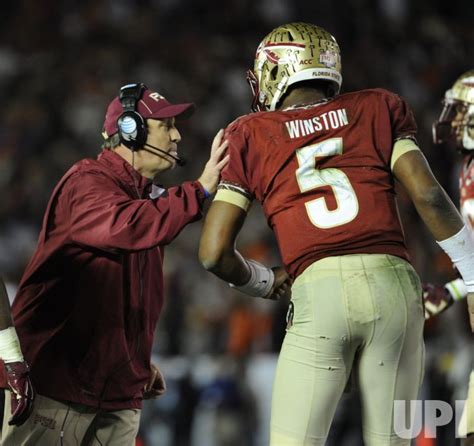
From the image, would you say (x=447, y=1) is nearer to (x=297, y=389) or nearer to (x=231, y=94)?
(x=231, y=94)

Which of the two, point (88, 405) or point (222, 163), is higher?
point (222, 163)

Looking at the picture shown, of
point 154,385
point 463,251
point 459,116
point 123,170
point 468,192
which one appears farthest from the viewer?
point 459,116

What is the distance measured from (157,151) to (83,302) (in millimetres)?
703

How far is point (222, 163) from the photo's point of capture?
3.81 meters

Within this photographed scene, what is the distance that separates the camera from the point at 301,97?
12.1ft

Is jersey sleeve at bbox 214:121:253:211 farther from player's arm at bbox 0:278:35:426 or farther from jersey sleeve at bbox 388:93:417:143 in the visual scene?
player's arm at bbox 0:278:35:426

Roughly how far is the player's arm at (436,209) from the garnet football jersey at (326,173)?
8 cm

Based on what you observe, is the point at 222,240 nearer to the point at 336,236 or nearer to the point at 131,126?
the point at 336,236

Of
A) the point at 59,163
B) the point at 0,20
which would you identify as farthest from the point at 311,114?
the point at 0,20

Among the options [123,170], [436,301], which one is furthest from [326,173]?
[436,301]

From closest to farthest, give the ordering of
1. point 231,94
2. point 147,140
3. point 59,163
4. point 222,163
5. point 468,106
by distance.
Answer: point 222,163, point 147,140, point 468,106, point 59,163, point 231,94

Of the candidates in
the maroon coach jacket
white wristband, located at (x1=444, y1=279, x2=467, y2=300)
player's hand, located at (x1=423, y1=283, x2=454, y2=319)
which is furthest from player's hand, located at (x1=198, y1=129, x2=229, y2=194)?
white wristband, located at (x1=444, y1=279, x2=467, y2=300)

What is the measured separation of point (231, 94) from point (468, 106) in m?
5.45

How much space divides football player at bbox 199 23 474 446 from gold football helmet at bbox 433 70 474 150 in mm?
1688
